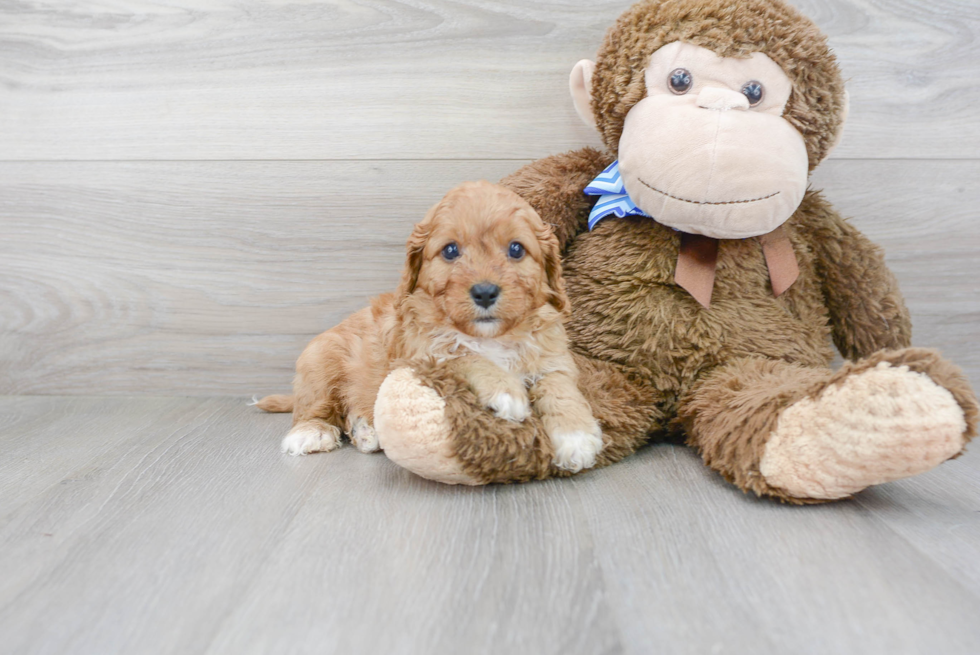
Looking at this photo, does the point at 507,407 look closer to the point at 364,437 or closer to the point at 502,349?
the point at 502,349

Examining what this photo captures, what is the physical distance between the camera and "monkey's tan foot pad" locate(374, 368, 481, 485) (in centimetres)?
109

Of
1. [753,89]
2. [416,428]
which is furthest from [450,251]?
[753,89]

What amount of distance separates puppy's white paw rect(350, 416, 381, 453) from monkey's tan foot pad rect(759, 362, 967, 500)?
72 cm

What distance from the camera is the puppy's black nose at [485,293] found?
1.09m

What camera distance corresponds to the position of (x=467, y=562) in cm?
92

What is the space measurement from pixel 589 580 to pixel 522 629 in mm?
132

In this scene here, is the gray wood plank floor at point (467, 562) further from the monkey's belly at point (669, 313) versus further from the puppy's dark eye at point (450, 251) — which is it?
the puppy's dark eye at point (450, 251)

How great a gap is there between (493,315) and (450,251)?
0.45 ft

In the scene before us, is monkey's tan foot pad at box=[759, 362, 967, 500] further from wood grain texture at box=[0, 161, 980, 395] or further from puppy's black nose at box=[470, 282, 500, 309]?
wood grain texture at box=[0, 161, 980, 395]

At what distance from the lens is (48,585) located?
882mm

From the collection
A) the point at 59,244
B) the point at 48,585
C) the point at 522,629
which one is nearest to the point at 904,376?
the point at 522,629

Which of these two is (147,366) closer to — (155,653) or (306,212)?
(306,212)

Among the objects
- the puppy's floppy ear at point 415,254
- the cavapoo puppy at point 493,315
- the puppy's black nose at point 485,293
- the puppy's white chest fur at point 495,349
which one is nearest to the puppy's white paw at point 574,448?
the cavapoo puppy at point 493,315

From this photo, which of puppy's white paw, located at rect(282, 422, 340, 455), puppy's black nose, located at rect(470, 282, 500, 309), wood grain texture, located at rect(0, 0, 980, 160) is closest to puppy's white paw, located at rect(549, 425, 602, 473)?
puppy's black nose, located at rect(470, 282, 500, 309)
